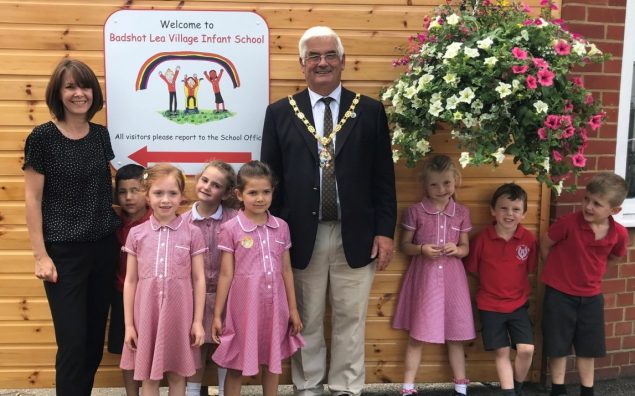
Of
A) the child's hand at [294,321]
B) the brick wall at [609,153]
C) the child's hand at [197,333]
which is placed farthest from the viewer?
the brick wall at [609,153]

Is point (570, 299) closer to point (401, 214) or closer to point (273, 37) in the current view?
point (401, 214)

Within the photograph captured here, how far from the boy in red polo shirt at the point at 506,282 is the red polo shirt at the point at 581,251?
192 mm

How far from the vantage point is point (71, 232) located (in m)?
3.22

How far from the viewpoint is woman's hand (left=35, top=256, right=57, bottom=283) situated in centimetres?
316

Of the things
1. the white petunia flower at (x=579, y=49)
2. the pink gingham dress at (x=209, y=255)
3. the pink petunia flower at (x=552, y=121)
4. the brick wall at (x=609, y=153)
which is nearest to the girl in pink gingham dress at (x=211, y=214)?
the pink gingham dress at (x=209, y=255)

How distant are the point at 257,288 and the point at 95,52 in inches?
74.2

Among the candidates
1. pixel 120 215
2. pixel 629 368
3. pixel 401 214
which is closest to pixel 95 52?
pixel 120 215

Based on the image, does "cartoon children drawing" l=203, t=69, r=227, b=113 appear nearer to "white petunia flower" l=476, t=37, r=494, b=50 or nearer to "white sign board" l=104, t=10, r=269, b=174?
"white sign board" l=104, t=10, r=269, b=174

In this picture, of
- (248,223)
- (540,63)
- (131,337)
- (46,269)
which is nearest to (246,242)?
(248,223)

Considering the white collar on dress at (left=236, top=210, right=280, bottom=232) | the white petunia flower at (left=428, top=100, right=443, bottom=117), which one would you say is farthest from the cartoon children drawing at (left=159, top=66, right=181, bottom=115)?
the white petunia flower at (left=428, top=100, right=443, bottom=117)

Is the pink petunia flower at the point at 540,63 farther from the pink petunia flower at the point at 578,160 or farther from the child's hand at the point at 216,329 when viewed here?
Result: the child's hand at the point at 216,329

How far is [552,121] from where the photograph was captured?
9.78ft

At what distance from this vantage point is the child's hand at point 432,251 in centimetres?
373

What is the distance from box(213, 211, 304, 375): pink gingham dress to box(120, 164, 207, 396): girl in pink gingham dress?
17 centimetres
